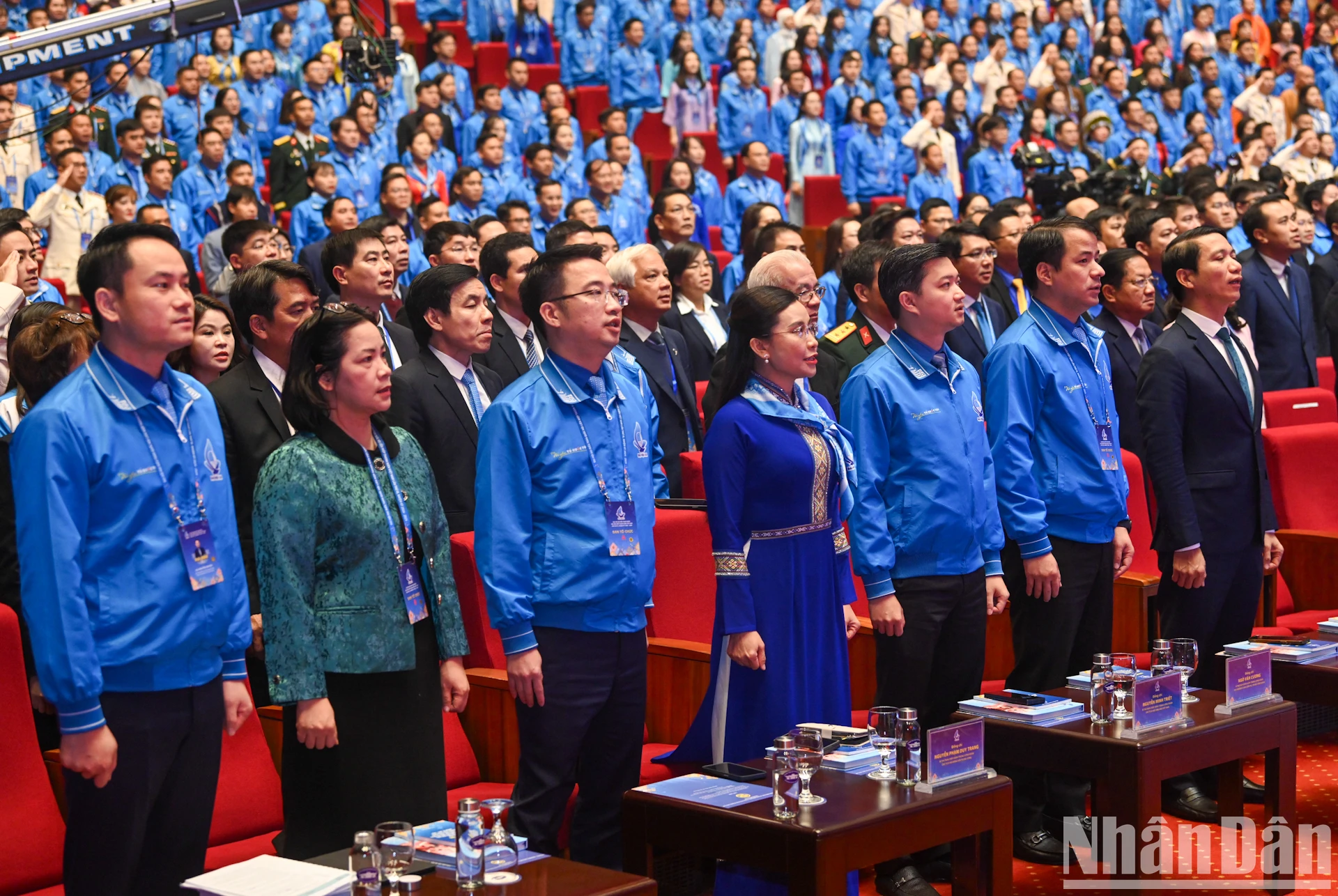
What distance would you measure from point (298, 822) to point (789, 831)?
851 millimetres

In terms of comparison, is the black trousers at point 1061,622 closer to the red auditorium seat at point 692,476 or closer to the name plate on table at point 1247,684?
the name plate on table at point 1247,684

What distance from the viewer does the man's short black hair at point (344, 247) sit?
180 inches

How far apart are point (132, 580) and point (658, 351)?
2839mm

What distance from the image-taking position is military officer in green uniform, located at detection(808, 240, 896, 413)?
4.40 meters

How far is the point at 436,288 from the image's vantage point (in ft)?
12.6

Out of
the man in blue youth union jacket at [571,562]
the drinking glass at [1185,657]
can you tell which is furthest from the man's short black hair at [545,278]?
the drinking glass at [1185,657]

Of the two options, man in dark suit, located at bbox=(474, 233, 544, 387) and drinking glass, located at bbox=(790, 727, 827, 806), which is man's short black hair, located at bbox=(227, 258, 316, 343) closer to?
man in dark suit, located at bbox=(474, 233, 544, 387)

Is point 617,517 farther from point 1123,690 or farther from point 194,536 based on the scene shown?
point 1123,690

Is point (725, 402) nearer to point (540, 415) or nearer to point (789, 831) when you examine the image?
point (540, 415)

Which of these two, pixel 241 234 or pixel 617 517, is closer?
pixel 617 517

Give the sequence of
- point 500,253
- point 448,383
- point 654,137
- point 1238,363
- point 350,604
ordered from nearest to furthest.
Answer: point 350,604, point 448,383, point 1238,363, point 500,253, point 654,137

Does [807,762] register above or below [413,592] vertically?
below

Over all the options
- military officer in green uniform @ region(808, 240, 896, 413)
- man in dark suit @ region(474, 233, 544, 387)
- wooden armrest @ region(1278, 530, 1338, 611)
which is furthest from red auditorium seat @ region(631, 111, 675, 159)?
wooden armrest @ region(1278, 530, 1338, 611)

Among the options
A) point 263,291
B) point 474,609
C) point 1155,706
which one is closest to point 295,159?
point 263,291
